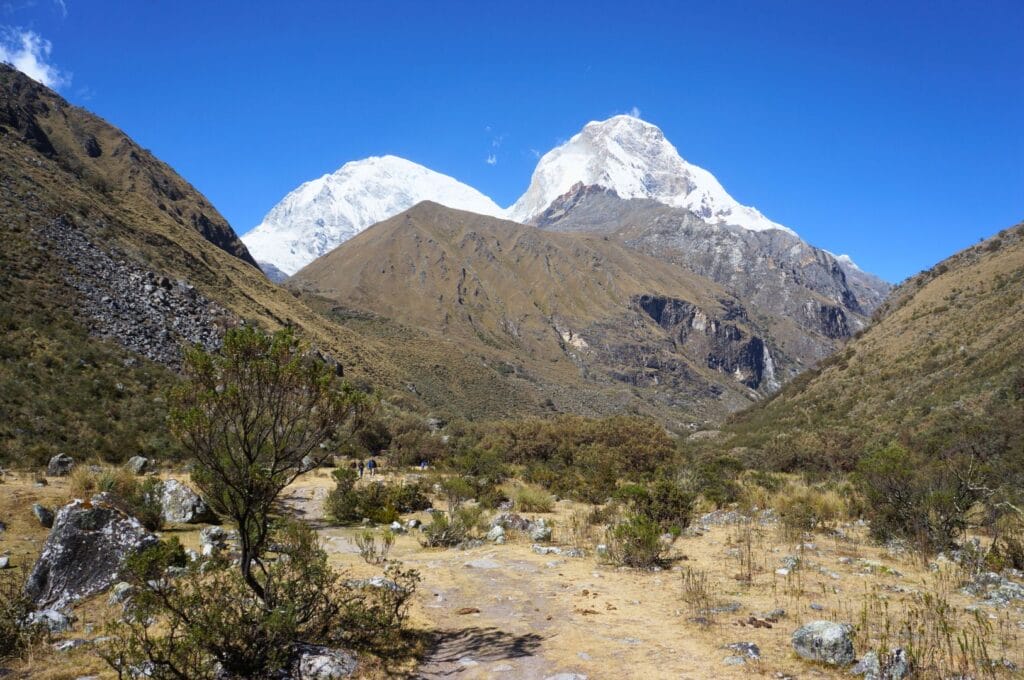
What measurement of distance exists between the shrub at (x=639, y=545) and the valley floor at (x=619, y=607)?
12.0 inches

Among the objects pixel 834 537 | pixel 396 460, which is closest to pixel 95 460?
pixel 396 460

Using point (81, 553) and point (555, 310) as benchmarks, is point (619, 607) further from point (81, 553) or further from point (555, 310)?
point (555, 310)

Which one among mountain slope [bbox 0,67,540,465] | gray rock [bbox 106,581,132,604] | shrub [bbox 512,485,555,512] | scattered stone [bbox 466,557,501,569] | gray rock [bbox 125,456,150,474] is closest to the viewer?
gray rock [bbox 106,581,132,604]

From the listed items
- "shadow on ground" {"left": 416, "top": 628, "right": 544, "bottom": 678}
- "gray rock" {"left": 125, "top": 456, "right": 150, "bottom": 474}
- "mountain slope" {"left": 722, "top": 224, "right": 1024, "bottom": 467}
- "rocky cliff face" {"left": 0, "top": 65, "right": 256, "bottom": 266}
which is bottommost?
"shadow on ground" {"left": 416, "top": 628, "right": 544, "bottom": 678}

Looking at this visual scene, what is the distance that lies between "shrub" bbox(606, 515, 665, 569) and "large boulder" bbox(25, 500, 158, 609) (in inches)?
307

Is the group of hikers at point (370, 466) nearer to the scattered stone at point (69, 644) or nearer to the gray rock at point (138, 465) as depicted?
the gray rock at point (138, 465)

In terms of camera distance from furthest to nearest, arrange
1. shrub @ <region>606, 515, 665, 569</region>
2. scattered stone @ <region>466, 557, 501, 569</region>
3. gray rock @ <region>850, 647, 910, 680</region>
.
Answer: scattered stone @ <region>466, 557, 501, 569</region>
shrub @ <region>606, 515, 665, 569</region>
gray rock @ <region>850, 647, 910, 680</region>

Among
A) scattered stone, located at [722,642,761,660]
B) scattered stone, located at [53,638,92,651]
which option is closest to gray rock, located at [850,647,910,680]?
scattered stone, located at [722,642,761,660]

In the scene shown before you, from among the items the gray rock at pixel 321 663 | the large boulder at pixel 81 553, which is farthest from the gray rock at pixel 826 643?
the large boulder at pixel 81 553

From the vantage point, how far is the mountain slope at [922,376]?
24.3 m

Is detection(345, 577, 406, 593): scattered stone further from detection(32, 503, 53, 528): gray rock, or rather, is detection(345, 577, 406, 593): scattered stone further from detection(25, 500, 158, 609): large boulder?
detection(32, 503, 53, 528): gray rock

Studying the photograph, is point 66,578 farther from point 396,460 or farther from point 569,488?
point 396,460

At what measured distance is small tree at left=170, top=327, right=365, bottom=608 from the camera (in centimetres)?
596

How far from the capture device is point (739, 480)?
71.1 feet
